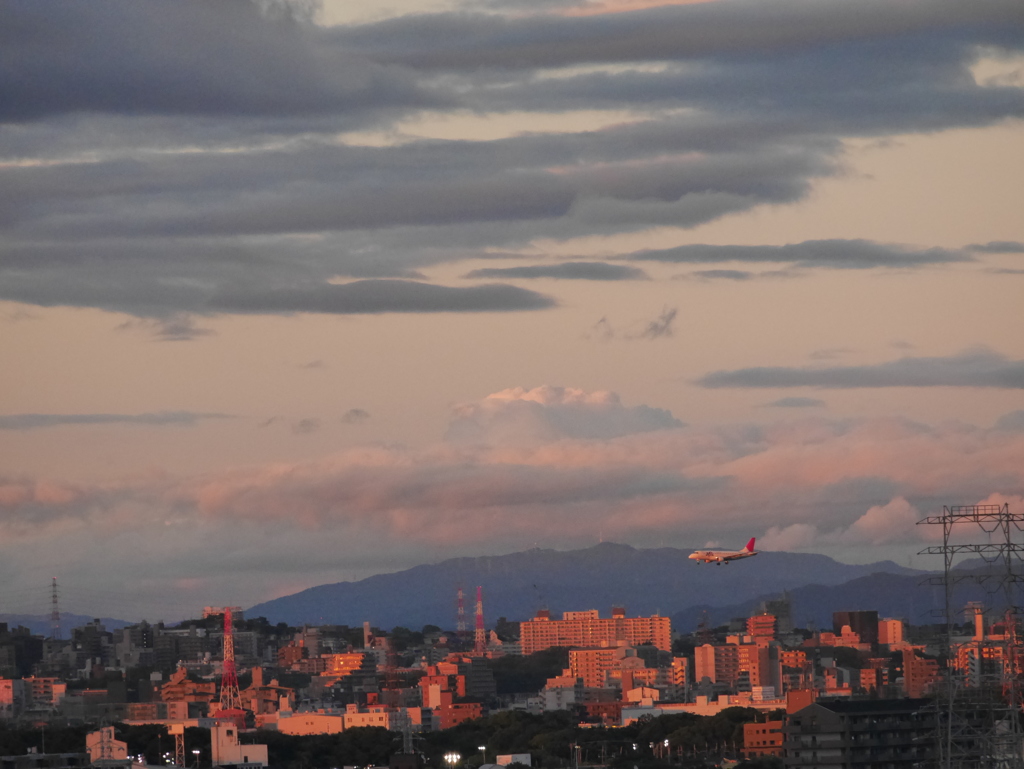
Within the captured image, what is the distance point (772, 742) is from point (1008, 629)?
65994 millimetres

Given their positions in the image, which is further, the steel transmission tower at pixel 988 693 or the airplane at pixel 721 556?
the airplane at pixel 721 556

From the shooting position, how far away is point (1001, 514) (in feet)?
233

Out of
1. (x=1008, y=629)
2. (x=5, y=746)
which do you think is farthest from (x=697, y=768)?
(x=1008, y=629)

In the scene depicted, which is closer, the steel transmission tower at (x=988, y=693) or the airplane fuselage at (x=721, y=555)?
the steel transmission tower at (x=988, y=693)

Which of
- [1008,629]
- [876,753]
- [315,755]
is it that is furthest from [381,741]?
[1008,629]

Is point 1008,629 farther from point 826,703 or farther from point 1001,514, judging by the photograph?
point 826,703

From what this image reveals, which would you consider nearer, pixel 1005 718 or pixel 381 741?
pixel 1005 718

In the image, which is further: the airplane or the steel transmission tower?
the airplane

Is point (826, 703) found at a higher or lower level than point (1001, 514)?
lower

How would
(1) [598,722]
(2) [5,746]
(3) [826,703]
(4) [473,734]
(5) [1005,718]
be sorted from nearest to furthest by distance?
(5) [1005,718]
(3) [826,703]
(2) [5,746]
(4) [473,734]
(1) [598,722]

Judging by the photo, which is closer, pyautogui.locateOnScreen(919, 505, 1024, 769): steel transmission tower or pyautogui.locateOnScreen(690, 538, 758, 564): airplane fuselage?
pyautogui.locateOnScreen(919, 505, 1024, 769): steel transmission tower

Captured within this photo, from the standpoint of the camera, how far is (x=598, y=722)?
19825 centimetres

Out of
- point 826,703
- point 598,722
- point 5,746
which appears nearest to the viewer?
point 826,703

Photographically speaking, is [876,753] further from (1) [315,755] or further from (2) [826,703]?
(1) [315,755]
